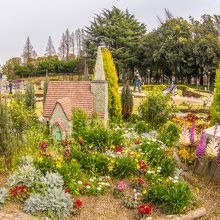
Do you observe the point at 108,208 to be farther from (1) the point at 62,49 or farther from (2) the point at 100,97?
(1) the point at 62,49

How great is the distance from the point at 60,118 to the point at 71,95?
4.54ft

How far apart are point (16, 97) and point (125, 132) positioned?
5.65 m

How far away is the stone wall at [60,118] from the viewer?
12.6 meters

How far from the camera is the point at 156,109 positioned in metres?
15.3

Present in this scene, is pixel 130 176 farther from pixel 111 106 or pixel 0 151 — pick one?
pixel 111 106

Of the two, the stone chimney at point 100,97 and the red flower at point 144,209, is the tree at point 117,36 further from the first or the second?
the red flower at point 144,209

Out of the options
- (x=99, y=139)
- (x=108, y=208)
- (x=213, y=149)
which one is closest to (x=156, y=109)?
(x=99, y=139)

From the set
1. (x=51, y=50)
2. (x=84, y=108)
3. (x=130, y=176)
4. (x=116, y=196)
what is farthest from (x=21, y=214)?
(x=51, y=50)

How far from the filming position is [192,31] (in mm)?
43125

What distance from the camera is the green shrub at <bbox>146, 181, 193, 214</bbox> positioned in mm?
7652

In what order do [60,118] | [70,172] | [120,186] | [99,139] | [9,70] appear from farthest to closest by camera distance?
[9,70] → [60,118] → [99,139] → [70,172] → [120,186]

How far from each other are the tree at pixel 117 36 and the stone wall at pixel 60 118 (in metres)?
33.7

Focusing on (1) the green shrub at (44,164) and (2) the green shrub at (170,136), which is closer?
(1) the green shrub at (44,164)

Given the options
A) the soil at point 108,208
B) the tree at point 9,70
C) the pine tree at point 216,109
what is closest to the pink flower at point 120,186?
the soil at point 108,208
